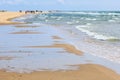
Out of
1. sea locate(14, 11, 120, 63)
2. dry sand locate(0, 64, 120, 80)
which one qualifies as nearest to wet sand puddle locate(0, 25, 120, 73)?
dry sand locate(0, 64, 120, 80)

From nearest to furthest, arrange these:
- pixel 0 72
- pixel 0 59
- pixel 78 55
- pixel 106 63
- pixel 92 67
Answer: pixel 0 72
pixel 92 67
pixel 106 63
pixel 0 59
pixel 78 55

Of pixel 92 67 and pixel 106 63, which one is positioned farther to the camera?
pixel 106 63

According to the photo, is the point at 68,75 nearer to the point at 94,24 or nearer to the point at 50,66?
the point at 50,66

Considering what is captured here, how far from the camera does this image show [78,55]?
15945 millimetres

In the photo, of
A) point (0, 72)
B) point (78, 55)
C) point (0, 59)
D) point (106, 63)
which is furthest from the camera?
point (78, 55)

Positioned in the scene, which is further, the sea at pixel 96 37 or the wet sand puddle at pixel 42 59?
the sea at pixel 96 37

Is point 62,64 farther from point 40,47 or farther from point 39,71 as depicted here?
point 40,47

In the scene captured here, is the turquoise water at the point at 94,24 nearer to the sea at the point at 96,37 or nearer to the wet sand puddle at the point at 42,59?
the sea at the point at 96,37

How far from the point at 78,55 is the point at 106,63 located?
262 centimetres

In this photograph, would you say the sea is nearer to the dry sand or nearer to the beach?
the beach

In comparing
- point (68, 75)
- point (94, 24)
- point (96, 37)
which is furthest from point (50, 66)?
point (94, 24)


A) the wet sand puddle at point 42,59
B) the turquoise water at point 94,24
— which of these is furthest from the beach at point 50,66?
the turquoise water at point 94,24

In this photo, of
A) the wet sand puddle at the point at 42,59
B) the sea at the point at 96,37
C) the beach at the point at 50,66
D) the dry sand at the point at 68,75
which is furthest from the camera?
the sea at the point at 96,37

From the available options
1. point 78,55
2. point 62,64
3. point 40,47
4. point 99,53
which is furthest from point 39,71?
point 40,47
